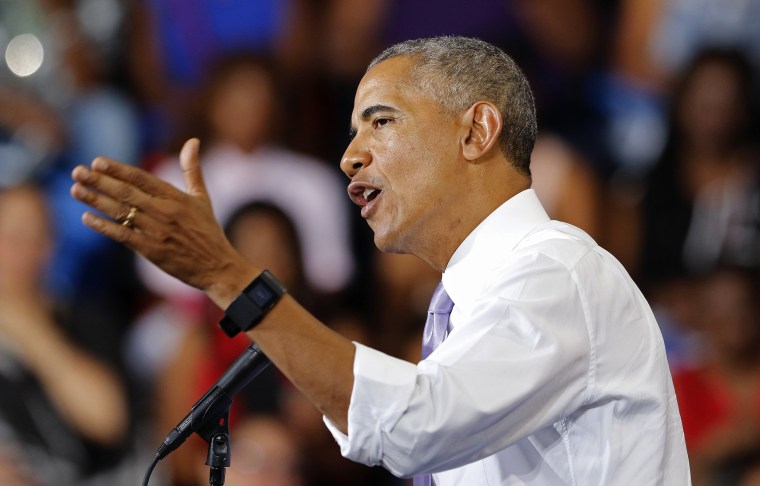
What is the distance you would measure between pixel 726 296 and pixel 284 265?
210 cm

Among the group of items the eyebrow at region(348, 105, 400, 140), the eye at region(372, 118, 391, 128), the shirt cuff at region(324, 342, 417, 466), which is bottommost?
the shirt cuff at region(324, 342, 417, 466)

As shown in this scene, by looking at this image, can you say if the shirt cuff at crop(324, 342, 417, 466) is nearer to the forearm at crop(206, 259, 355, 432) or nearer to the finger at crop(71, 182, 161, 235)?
the forearm at crop(206, 259, 355, 432)

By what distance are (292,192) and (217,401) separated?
102 inches

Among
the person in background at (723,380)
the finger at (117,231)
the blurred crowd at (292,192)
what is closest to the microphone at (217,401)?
the finger at (117,231)

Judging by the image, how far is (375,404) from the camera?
1425 millimetres

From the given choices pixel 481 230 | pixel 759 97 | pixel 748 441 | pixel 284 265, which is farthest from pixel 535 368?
pixel 759 97

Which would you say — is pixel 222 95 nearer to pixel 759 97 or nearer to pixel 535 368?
pixel 759 97

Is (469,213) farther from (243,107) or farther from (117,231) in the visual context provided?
(243,107)

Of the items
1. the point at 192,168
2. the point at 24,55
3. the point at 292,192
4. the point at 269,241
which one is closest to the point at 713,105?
the point at 292,192

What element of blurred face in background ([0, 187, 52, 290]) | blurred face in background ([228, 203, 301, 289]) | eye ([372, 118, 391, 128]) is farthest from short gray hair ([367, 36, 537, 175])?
blurred face in background ([0, 187, 52, 290])

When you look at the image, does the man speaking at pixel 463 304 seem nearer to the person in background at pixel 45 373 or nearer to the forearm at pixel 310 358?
the forearm at pixel 310 358

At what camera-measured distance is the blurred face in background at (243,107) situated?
429 cm

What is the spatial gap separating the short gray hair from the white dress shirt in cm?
35

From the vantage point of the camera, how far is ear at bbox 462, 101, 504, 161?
6.66 ft
